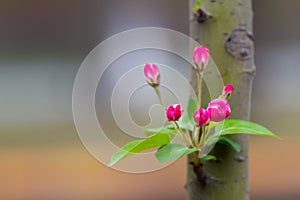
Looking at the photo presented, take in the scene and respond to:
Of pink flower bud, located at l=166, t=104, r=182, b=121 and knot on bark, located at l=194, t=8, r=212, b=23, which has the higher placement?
knot on bark, located at l=194, t=8, r=212, b=23

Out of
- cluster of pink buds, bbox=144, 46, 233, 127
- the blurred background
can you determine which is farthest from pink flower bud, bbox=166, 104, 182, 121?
the blurred background

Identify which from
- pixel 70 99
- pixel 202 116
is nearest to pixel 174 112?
pixel 202 116

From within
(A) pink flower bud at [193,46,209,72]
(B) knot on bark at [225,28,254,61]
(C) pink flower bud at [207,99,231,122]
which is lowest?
(C) pink flower bud at [207,99,231,122]

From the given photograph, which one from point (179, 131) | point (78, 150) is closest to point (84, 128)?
point (179, 131)

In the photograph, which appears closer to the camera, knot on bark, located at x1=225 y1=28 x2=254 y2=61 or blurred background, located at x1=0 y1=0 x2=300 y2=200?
knot on bark, located at x1=225 y1=28 x2=254 y2=61

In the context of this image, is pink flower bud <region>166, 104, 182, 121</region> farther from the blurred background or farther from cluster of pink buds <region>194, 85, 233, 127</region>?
the blurred background

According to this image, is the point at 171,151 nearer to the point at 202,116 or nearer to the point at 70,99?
the point at 202,116

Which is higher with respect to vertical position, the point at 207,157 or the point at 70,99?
the point at 70,99
